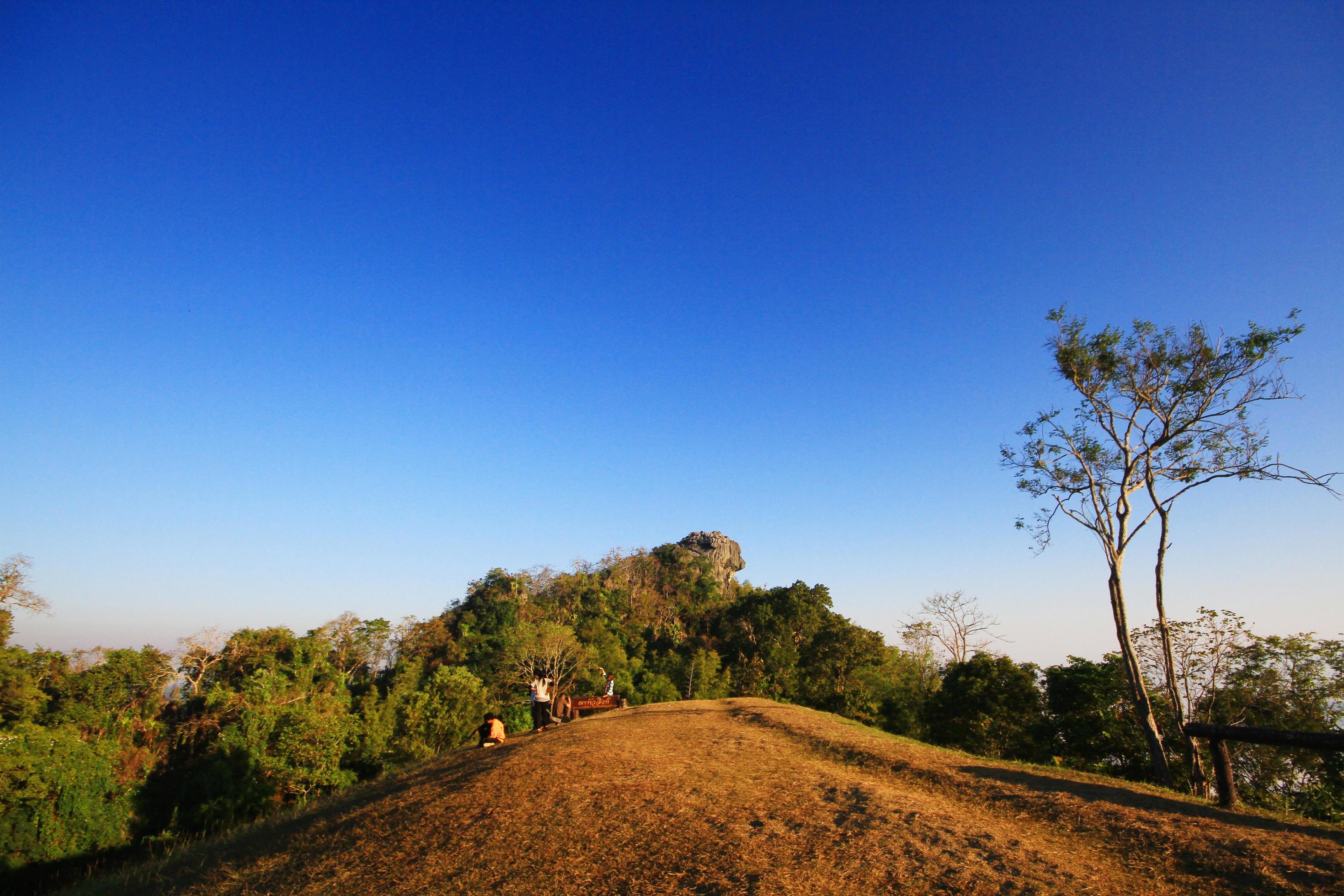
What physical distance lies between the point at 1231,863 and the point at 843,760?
19.4 ft

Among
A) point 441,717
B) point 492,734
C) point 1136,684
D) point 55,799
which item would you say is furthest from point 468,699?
point 1136,684

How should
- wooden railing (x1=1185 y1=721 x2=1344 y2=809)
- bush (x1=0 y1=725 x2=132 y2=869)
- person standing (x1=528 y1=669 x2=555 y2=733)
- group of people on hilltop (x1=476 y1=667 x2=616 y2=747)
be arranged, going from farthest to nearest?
bush (x1=0 y1=725 x2=132 y2=869)
person standing (x1=528 y1=669 x2=555 y2=733)
group of people on hilltop (x1=476 y1=667 x2=616 y2=747)
wooden railing (x1=1185 y1=721 x2=1344 y2=809)

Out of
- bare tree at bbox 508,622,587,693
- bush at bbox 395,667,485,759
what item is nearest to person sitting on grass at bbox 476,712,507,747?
bush at bbox 395,667,485,759

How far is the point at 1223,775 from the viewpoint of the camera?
316 inches

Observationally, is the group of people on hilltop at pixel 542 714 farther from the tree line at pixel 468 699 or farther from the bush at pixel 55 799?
the bush at pixel 55 799

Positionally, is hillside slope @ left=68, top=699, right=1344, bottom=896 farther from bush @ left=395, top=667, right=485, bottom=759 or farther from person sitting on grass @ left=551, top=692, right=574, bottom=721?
bush @ left=395, top=667, right=485, bottom=759

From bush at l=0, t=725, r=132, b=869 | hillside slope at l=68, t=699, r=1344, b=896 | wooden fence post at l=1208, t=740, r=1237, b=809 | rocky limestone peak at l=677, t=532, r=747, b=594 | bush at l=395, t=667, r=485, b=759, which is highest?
rocky limestone peak at l=677, t=532, r=747, b=594

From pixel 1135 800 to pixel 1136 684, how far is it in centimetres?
660

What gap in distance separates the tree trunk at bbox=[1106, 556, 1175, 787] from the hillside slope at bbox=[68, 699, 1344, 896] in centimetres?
374

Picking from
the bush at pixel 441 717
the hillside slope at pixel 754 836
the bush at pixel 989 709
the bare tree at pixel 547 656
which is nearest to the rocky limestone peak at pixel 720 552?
the bare tree at pixel 547 656

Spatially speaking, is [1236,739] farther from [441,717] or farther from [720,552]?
[720,552]

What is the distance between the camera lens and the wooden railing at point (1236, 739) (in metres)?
6.84

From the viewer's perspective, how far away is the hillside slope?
5676 millimetres

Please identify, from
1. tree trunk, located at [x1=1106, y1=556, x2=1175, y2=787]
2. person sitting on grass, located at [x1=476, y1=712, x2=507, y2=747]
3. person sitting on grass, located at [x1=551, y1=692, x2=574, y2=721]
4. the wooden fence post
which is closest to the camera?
the wooden fence post
